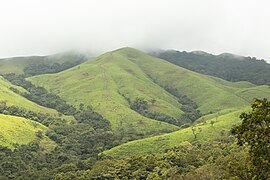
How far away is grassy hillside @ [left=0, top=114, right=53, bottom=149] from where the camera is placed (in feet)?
509

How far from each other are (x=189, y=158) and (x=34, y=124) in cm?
8864

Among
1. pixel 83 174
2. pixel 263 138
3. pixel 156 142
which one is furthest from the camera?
pixel 156 142

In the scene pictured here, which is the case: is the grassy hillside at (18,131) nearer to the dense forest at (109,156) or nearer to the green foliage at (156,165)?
the dense forest at (109,156)

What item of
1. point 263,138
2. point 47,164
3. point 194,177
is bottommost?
point 47,164

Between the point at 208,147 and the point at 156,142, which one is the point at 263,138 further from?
the point at 156,142

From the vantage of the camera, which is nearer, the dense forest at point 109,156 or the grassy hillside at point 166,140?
the dense forest at point 109,156

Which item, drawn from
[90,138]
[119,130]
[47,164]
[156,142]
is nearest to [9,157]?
[47,164]

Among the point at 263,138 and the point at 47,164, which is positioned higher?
the point at 263,138

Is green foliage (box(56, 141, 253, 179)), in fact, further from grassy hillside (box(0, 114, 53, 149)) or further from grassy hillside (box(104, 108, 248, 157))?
grassy hillside (box(0, 114, 53, 149))

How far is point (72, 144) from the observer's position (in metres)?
168

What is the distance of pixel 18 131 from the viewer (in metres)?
165

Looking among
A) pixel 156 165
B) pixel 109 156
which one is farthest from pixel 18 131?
pixel 156 165

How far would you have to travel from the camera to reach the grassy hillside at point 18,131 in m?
155

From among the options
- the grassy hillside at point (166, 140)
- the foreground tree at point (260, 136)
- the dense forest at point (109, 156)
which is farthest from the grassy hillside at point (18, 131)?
the foreground tree at point (260, 136)
